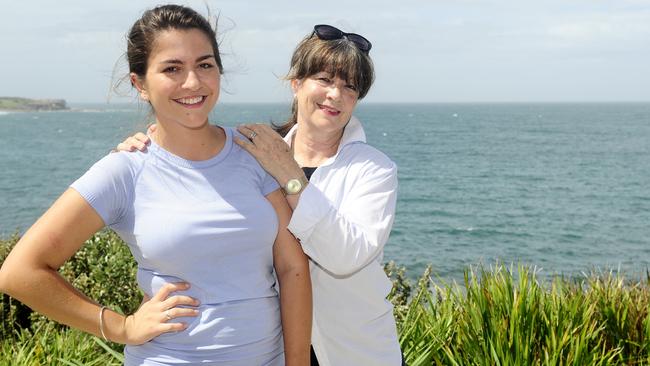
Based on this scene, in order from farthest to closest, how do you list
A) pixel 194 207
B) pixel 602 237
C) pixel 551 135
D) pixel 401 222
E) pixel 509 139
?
pixel 551 135 → pixel 509 139 → pixel 401 222 → pixel 602 237 → pixel 194 207

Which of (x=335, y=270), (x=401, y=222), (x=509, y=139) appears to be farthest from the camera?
(x=509, y=139)

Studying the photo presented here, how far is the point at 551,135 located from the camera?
93.8m

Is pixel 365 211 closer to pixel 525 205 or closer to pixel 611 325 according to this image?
pixel 611 325

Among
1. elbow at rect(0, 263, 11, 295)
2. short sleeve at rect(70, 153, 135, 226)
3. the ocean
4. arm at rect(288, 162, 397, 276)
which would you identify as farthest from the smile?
elbow at rect(0, 263, 11, 295)

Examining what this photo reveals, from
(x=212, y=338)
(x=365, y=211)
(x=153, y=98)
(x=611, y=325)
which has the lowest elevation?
(x=611, y=325)

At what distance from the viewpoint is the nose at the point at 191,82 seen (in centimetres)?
225

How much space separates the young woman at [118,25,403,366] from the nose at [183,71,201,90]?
24 centimetres

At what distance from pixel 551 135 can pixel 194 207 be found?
96598 millimetres

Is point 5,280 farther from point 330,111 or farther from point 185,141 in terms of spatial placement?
point 330,111

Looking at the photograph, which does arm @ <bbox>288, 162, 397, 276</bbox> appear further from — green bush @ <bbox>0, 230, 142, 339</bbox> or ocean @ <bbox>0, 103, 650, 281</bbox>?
green bush @ <bbox>0, 230, 142, 339</bbox>

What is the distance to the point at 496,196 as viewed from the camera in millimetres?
41812

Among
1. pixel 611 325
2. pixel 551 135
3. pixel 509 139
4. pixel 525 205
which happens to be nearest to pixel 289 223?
pixel 611 325

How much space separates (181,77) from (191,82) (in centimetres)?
5

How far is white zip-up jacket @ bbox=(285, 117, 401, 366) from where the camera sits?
8.66 feet
